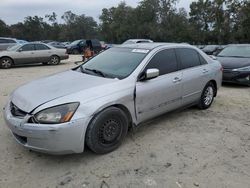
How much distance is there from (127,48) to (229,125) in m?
2.37

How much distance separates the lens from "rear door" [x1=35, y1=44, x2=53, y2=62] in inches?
597

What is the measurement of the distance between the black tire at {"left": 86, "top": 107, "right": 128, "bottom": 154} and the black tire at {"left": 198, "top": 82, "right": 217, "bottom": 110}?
246 centimetres

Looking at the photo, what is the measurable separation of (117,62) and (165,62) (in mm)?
864

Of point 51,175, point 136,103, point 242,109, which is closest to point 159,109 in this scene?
point 136,103

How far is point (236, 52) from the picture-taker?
10062 mm

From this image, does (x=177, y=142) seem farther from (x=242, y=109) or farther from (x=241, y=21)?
(x=241, y=21)

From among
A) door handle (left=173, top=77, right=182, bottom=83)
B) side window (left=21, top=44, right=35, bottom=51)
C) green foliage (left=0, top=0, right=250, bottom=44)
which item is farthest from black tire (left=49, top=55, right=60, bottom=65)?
green foliage (left=0, top=0, right=250, bottom=44)

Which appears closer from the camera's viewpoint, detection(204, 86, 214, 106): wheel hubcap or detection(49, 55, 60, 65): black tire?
detection(204, 86, 214, 106): wheel hubcap

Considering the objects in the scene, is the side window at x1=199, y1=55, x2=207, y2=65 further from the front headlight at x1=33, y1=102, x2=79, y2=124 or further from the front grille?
the front grille

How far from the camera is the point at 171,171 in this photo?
3504 mm

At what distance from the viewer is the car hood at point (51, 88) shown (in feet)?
11.8

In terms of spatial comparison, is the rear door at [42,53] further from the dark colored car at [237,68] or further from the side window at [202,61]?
the side window at [202,61]

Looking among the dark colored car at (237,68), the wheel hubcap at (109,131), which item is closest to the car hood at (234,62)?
the dark colored car at (237,68)

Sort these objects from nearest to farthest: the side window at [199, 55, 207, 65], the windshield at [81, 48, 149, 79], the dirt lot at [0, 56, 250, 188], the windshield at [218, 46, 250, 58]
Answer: the dirt lot at [0, 56, 250, 188] < the windshield at [81, 48, 149, 79] < the side window at [199, 55, 207, 65] < the windshield at [218, 46, 250, 58]
